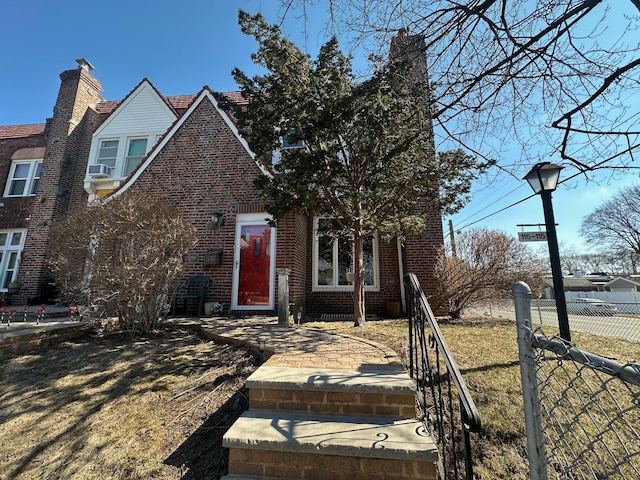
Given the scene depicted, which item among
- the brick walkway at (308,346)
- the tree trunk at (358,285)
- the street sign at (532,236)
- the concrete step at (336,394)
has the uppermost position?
the street sign at (532,236)

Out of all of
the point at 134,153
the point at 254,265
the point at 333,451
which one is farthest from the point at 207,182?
the point at 333,451

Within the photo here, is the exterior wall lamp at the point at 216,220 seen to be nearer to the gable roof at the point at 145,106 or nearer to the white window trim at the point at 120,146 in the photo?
the white window trim at the point at 120,146

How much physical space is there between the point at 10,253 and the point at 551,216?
1825cm

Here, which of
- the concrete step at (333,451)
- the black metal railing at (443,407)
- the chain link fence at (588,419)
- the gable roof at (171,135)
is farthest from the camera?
the gable roof at (171,135)

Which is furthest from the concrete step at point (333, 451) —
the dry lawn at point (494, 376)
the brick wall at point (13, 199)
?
the brick wall at point (13, 199)

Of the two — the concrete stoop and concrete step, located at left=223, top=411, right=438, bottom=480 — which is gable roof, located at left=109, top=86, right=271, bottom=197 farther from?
concrete step, located at left=223, top=411, right=438, bottom=480

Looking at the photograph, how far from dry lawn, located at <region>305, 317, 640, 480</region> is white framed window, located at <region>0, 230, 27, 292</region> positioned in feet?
46.3

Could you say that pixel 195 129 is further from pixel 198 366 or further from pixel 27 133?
pixel 27 133

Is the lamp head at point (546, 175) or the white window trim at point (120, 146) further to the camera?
the white window trim at point (120, 146)

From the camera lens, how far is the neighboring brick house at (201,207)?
25.4 ft

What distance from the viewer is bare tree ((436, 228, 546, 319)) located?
24.5 feet

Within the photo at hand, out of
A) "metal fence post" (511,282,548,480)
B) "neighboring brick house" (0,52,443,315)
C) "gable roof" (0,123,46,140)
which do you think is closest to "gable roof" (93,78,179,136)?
"neighboring brick house" (0,52,443,315)

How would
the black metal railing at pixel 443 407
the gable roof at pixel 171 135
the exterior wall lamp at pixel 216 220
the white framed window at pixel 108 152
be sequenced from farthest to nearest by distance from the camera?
the white framed window at pixel 108 152
the gable roof at pixel 171 135
the exterior wall lamp at pixel 216 220
the black metal railing at pixel 443 407

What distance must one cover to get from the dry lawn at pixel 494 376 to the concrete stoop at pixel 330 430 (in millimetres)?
755
